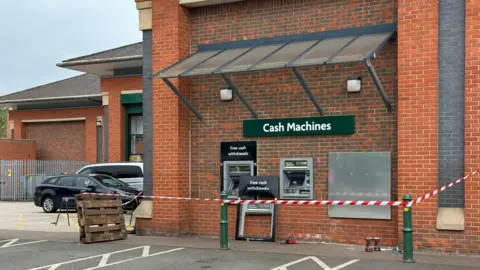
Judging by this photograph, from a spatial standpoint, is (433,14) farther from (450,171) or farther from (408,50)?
(450,171)

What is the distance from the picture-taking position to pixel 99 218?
13945mm

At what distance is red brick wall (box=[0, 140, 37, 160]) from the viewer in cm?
3578

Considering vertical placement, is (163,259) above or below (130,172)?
below

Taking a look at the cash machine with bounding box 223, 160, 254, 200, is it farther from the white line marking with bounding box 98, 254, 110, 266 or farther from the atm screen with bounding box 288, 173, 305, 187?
the white line marking with bounding box 98, 254, 110, 266

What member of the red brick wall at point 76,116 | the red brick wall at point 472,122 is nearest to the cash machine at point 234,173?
the red brick wall at point 472,122

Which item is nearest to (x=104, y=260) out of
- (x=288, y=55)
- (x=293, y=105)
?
(x=293, y=105)

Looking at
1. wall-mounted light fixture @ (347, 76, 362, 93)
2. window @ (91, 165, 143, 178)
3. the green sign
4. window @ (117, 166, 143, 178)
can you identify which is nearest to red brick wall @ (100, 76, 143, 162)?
window @ (91, 165, 143, 178)

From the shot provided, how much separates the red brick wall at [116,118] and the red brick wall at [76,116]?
3.85 m

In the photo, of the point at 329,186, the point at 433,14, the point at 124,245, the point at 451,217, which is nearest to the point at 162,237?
the point at 124,245

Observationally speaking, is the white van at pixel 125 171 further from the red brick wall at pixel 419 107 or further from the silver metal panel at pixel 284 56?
the red brick wall at pixel 419 107

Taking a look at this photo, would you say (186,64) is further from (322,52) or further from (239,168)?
(322,52)

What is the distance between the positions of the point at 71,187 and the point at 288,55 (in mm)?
13338

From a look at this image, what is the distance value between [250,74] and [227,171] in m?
2.21

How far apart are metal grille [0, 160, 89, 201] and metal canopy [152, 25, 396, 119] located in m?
19.5
